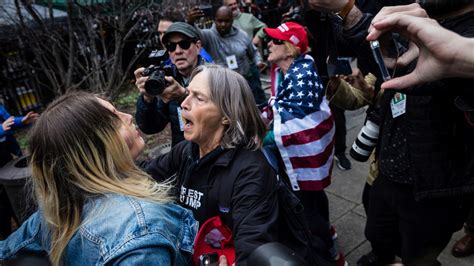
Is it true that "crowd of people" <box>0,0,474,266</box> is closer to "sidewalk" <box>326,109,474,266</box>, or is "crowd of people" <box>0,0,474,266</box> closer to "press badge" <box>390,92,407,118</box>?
"press badge" <box>390,92,407,118</box>

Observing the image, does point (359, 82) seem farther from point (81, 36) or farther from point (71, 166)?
point (81, 36)

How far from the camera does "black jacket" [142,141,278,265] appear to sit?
161 centimetres

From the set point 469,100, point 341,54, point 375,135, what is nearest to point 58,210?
point 469,100

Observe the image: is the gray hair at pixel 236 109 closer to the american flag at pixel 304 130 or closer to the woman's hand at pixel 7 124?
the american flag at pixel 304 130

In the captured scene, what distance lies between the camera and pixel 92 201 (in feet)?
4.42

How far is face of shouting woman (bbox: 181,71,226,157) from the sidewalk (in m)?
1.82

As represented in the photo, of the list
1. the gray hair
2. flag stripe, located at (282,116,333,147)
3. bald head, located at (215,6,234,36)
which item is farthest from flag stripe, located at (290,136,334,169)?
bald head, located at (215,6,234,36)

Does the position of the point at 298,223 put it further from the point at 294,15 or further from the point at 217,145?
the point at 294,15

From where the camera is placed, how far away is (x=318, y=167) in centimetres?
271

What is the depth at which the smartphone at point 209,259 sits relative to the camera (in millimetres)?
1573

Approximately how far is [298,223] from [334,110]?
2.80 metres

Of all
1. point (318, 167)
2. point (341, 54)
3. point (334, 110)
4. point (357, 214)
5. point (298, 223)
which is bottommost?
point (357, 214)

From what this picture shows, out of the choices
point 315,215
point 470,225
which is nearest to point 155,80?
point 315,215

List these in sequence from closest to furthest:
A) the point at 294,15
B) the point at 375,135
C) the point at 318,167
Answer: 1. the point at 375,135
2. the point at 318,167
3. the point at 294,15
